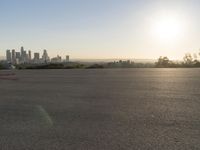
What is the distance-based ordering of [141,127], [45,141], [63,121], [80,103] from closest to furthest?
[45,141] → [141,127] → [63,121] → [80,103]

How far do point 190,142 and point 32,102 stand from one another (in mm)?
6573

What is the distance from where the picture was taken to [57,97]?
544 inches

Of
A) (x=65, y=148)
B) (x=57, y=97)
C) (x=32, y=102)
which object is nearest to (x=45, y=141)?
(x=65, y=148)

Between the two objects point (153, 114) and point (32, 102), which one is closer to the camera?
point (153, 114)

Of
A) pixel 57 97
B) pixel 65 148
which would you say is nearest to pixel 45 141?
pixel 65 148

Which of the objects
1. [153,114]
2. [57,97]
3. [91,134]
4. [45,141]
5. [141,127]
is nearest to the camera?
[45,141]

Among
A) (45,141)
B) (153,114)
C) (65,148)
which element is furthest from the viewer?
(153,114)

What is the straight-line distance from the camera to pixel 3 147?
6781mm

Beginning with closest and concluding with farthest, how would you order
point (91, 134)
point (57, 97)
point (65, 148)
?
1. point (65, 148)
2. point (91, 134)
3. point (57, 97)

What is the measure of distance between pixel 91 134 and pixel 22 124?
6.06 feet

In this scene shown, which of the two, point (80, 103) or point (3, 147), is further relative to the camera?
point (80, 103)

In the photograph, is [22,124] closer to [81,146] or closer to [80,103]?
[81,146]

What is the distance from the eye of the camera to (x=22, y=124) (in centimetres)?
877

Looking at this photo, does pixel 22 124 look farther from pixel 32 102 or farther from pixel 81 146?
pixel 32 102
